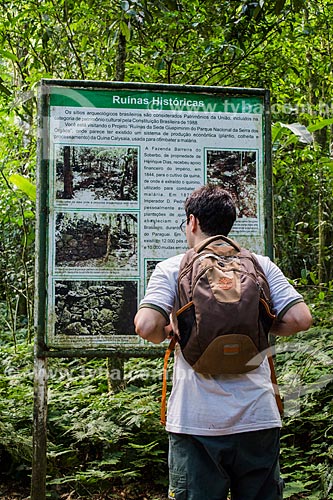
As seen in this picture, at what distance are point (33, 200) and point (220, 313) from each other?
14.3 feet

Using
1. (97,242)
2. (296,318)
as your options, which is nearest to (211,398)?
(296,318)

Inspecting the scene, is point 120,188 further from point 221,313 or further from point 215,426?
point 215,426

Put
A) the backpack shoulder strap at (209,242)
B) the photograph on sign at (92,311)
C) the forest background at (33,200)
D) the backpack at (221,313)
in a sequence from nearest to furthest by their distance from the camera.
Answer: the backpack at (221,313) < the backpack shoulder strap at (209,242) < the photograph on sign at (92,311) < the forest background at (33,200)

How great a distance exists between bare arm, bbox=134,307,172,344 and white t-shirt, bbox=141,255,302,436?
1.5 inches

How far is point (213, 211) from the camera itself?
8.79 ft

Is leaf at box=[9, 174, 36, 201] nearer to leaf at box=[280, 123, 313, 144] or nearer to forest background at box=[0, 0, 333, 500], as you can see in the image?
forest background at box=[0, 0, 333, 500]

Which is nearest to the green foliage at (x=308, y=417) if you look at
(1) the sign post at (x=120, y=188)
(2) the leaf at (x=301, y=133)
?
(1) the sign post at (x=120, y=188)

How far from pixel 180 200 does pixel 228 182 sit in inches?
14.8

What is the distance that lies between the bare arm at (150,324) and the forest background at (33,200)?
219 cm

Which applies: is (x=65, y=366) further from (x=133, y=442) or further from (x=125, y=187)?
(x=125, y=187)

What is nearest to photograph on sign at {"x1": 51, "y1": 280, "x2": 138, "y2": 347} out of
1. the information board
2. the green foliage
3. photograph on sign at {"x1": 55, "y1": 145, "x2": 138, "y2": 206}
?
the information board

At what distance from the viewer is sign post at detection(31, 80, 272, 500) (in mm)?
3928

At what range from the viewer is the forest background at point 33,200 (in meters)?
4.56

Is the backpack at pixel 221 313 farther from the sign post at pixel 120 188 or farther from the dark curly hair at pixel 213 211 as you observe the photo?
the sign post at pixel 120 188
